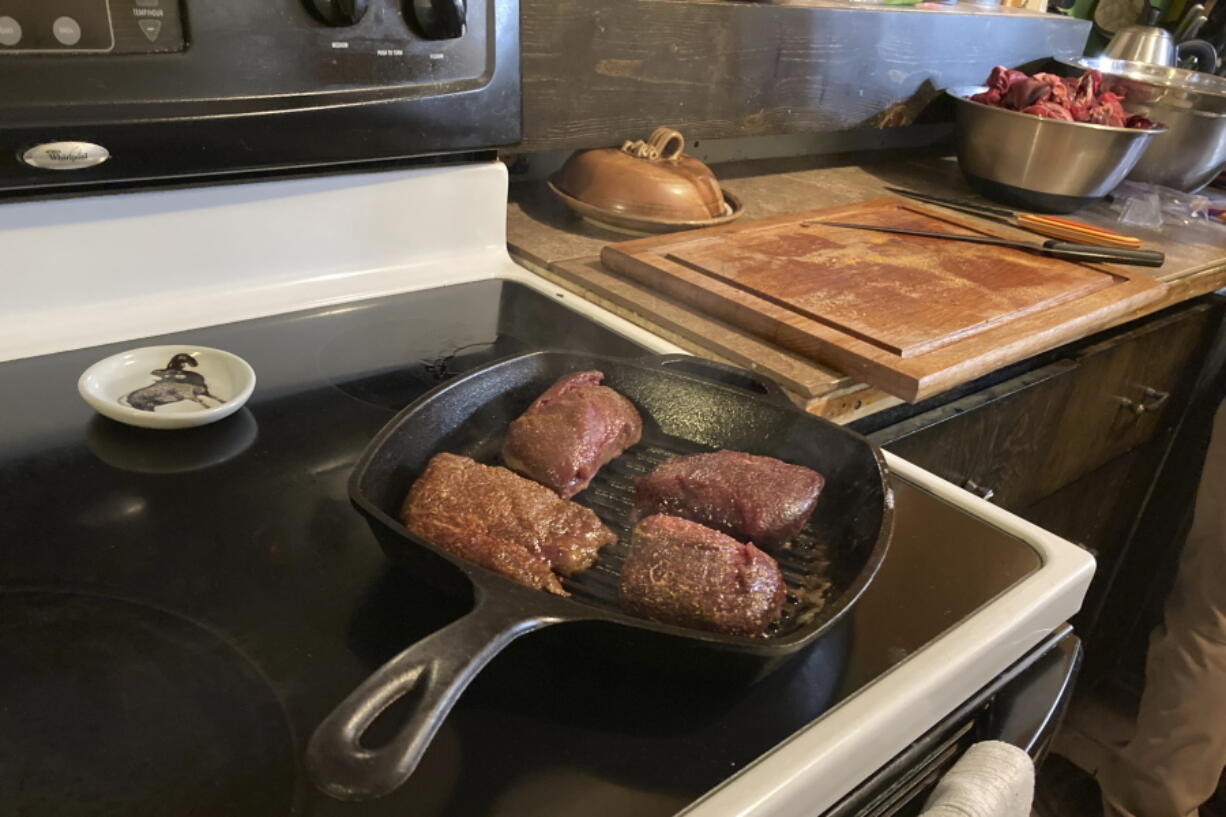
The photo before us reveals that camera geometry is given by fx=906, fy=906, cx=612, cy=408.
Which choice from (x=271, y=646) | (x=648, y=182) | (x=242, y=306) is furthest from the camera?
(x=648, y=182)

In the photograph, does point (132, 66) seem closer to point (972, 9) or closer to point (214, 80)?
point (214, 80)

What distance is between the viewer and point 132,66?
663 millimetres

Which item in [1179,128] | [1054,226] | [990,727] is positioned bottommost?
[990,727]

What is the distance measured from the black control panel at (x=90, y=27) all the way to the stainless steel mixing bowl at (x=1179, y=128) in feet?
4.70

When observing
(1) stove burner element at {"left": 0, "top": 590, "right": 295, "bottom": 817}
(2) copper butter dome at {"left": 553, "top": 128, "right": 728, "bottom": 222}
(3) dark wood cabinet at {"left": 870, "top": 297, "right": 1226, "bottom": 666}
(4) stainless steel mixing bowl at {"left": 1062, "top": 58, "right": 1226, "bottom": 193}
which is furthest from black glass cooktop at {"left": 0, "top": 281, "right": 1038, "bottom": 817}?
(4) stainless steel mixing bowl at {"left": 1062, "top": 58, "right": 1226, "bottom": 193}

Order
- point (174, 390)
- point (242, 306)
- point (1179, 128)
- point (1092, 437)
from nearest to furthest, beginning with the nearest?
point (174, 390)
point (242, 306)
point (1092, 437)
point (1179, 128)

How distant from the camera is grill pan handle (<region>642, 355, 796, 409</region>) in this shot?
681mm

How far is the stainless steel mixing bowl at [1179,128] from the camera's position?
57.1 inches

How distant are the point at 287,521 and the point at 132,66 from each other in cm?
37

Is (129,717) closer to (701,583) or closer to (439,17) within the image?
(701,583)

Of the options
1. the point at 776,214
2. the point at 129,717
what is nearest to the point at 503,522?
the point at 129,717

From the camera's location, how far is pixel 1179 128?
1466 millimetres

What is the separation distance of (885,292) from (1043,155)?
56 cm

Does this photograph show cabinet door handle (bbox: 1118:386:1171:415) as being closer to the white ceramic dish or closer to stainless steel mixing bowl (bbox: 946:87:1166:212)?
stainless steel mixing bowl (bbox: 946:87:1166:212)
